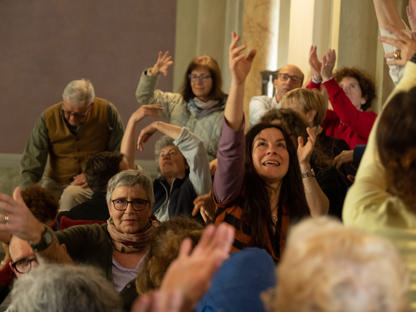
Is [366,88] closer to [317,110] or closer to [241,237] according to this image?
[317,110]

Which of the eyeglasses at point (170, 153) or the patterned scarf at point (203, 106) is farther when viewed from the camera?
the patterned scarf at point (203, 106)

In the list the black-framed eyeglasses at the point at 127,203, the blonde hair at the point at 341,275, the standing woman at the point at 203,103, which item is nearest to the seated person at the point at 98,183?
the black-framed eyeglasses at the point at 127,203

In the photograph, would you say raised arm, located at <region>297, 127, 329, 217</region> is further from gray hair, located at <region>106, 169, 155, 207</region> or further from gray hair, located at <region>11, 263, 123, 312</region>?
gray hair, located at <region>11, 263, 123, 312</region>

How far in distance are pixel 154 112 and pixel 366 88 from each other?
1.47 metres

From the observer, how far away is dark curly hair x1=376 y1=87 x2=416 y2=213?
1.68 meters

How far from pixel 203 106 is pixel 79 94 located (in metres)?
1.24

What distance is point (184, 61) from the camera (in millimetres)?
9578

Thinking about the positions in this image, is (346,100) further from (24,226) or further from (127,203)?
(24,226)

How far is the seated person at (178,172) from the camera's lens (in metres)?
3.92

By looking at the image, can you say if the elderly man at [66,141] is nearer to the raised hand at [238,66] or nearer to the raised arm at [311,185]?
the raised arm at [311,185]

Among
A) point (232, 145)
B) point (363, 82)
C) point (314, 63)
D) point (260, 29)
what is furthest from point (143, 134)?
point (260, 29)

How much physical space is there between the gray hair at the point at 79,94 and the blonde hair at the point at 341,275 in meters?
4.69

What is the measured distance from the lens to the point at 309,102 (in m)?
4.04

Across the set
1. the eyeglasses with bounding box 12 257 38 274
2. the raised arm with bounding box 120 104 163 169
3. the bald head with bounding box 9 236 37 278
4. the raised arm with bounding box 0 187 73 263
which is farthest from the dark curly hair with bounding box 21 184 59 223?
the raised arm with bounding box 0 187 73 263
